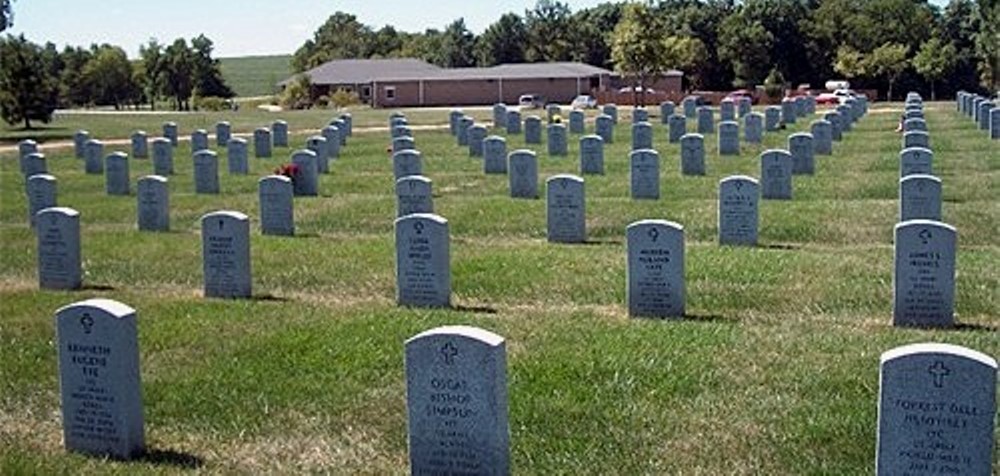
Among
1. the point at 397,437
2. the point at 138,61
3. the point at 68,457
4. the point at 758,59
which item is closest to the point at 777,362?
the point at 397,437

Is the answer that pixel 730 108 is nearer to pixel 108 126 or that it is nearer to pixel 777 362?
pixel 108 126

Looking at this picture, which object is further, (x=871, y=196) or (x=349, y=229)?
(x=871, y=196)

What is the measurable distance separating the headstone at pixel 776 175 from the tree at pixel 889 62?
63.2m

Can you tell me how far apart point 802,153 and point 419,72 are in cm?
7003

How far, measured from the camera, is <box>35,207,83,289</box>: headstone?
47.6 ft

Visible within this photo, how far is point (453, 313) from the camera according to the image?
501 inches

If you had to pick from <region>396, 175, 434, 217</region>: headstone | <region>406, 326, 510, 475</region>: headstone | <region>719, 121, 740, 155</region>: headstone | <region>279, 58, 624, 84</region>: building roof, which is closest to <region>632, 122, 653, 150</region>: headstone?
<region>719, 121, 740, 155</region>: headstone

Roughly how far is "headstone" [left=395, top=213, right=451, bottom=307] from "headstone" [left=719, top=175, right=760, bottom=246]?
5.00m

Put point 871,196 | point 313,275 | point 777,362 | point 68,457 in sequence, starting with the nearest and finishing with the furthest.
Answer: point 68,457
point 777,362
point 313,275
point 871,196

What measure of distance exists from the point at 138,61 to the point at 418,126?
159ft

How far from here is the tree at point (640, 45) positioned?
7019cm

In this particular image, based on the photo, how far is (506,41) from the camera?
10738 cm

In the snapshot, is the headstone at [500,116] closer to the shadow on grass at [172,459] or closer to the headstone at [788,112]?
the headstone at [788,112]

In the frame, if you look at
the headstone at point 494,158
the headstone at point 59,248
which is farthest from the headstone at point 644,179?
the headstone at point 59,248
